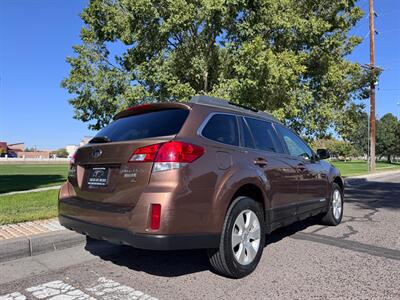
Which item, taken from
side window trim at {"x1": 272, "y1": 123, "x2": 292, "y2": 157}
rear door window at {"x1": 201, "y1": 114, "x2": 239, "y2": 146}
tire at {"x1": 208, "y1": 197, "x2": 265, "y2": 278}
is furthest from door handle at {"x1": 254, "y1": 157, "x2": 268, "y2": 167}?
side window trim at {"x1": 272, "y1": 123, "x2": 292, "y2": 157}

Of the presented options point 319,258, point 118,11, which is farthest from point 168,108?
point 118,11

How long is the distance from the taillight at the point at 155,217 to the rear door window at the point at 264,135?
1.77m

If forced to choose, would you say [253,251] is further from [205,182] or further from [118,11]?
A: [118,11]

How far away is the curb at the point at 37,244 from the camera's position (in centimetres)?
491

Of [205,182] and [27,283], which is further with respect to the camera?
[27,283]

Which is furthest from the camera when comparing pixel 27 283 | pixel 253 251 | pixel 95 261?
pixel 95 261

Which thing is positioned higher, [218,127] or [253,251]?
[218,127]

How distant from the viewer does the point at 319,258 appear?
5039mm

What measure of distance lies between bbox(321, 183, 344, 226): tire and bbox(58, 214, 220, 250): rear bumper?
3.75 m

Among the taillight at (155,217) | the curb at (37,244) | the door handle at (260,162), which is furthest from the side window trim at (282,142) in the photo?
the curb at (37,244)

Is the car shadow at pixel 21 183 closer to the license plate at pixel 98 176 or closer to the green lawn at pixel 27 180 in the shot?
the green lawn at pixel 27 180

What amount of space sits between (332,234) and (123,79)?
7.39m

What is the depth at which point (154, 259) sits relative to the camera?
16.3ft

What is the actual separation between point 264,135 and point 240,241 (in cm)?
155
